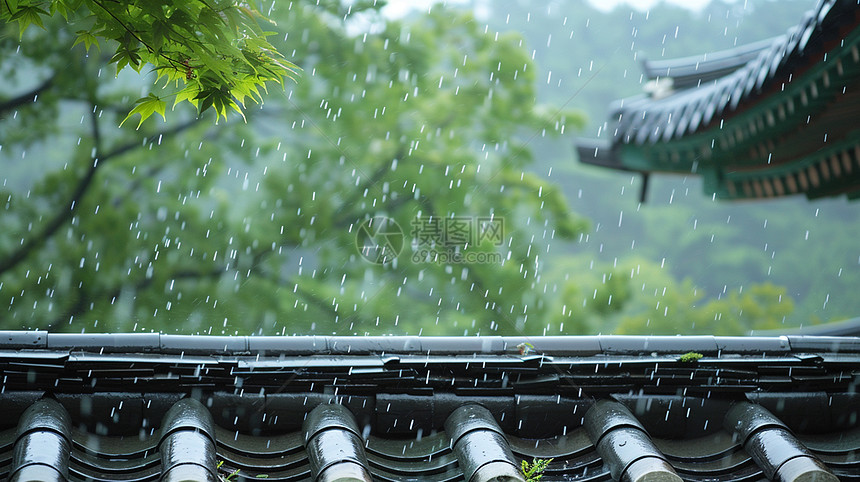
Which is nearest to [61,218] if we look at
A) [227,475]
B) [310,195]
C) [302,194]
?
[302,194]

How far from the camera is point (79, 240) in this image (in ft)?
29.4

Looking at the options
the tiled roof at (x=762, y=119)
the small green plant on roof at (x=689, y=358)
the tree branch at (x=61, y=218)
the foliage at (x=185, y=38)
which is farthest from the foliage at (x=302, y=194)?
the small green plant on roof at (x=689, y=358)

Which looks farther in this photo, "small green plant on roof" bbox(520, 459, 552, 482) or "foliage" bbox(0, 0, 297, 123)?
"small green plant on roof" bbox(520, 459, 552, 482)

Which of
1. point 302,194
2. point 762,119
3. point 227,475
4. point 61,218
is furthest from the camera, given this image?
point 302,194

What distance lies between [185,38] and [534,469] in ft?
4.32

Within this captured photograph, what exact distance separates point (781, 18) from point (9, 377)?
925 inches

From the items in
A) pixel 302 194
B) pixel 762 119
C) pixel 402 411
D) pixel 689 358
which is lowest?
pixel 402 411

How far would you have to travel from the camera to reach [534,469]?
1873 millimetres

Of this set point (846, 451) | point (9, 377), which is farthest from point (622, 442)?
point (9, 377)

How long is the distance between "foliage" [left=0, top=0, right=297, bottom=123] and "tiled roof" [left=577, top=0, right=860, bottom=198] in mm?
1979

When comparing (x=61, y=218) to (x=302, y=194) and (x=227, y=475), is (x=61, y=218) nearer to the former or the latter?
(x=302, y=194)

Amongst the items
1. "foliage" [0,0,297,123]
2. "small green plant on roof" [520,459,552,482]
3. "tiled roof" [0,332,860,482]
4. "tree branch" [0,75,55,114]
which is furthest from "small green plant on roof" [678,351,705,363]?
"tree branch" [0,75,55,114]

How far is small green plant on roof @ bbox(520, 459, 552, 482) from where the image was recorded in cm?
188

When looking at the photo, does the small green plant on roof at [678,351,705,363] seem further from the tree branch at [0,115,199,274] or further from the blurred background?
the tree branch at [0,115,199,274]
